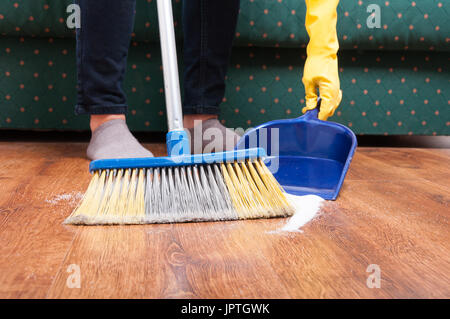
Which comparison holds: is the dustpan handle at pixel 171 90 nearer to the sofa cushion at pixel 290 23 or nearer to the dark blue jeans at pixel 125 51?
the dark blue jeans at pixel 125 51

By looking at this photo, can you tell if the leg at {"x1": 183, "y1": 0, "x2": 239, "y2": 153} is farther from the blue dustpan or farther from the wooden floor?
the wooden floor

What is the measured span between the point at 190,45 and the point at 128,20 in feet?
0.67

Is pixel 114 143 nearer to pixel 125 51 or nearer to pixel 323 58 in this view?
pixel 125 51

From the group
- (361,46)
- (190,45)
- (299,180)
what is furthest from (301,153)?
(361,46)

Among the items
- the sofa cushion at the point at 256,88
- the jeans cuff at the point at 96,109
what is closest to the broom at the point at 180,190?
the jeans cuff at the point at 96,109

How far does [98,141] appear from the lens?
944 millimetres

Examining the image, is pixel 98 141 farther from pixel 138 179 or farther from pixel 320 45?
pixel 320 45

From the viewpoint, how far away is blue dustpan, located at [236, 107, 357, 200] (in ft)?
2.49

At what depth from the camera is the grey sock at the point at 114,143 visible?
0.91 m

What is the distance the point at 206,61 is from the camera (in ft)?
3.47

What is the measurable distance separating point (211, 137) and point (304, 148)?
1.10 feet

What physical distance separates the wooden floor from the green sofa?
565 mm

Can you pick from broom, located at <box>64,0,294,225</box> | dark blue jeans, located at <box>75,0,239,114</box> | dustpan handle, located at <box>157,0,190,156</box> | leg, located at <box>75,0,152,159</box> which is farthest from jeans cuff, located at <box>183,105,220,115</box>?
broom, located at <box>64,0,294,225</box>

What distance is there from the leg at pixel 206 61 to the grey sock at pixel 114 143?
7.3 inches
